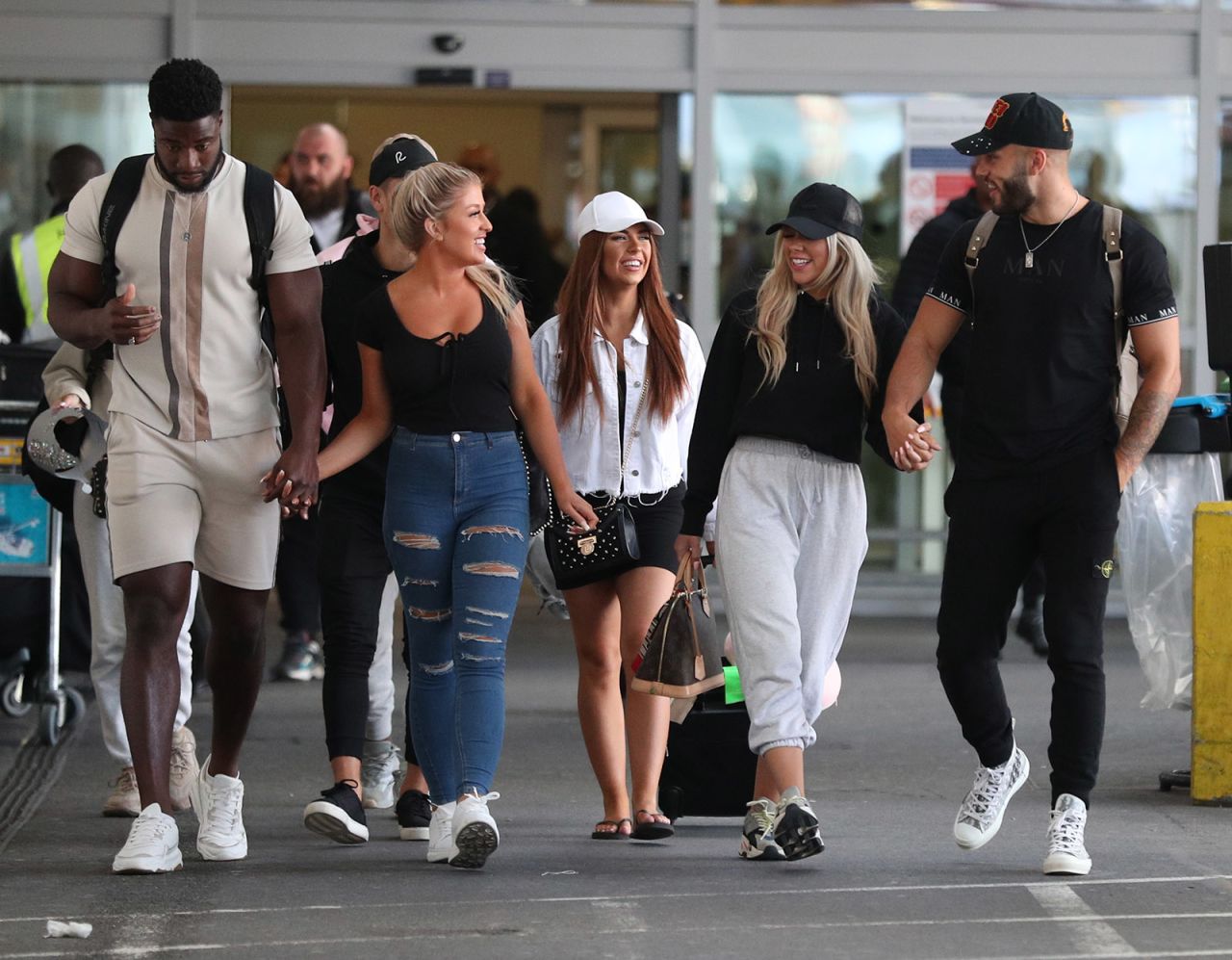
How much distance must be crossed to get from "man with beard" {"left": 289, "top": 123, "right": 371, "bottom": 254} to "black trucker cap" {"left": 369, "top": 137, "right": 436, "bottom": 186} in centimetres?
275

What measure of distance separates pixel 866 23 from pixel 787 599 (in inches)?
269

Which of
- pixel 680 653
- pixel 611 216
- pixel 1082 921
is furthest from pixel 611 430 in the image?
pixel 1082 921

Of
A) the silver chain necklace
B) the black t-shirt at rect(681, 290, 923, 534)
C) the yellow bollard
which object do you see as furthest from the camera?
the yellow bollard

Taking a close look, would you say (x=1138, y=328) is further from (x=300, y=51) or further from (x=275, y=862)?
(x=300, y=51)

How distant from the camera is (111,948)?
5285 millimetres

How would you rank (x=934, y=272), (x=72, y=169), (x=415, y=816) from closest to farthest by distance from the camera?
1. (x=415, y=816)
2. (x=72, y=169)
3. (x=934, y=272)

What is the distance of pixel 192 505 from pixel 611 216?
148 cm

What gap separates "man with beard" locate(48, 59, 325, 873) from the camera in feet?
20.2

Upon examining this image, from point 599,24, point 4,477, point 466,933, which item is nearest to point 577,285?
point 466,933

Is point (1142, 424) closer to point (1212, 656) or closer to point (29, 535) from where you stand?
point (1212, 656)

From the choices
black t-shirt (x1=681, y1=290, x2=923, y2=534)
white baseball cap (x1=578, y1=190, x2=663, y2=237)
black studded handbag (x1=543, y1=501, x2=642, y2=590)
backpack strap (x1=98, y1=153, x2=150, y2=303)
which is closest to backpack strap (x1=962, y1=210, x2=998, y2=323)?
black t-shirt (x1=681, y1=290, x2=923, y2=534)

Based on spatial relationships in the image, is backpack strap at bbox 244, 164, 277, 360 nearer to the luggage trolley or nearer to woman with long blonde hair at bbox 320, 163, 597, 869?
woman with long blonde hair at bbox 320, 163, 597, 869

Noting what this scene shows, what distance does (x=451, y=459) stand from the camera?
6.21 metres

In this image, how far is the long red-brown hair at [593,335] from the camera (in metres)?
6.75
